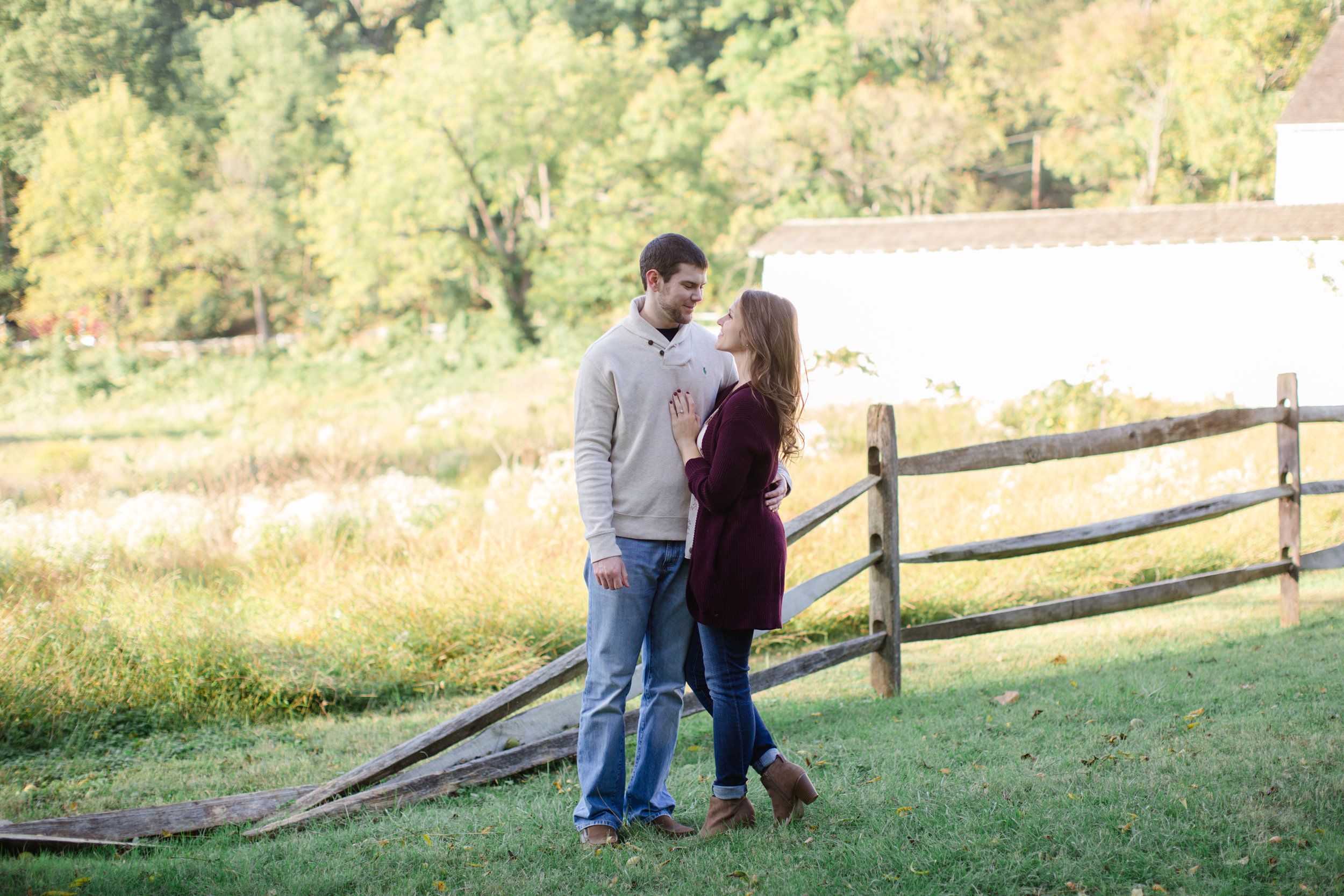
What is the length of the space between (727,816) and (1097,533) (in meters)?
2.98

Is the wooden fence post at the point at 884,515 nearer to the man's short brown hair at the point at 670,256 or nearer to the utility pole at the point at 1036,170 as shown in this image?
the man's short brown hair at the point at 670,256

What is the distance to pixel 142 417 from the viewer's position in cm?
2953

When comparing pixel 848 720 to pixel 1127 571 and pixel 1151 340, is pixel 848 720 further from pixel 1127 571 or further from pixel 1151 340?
pixel 1151 340

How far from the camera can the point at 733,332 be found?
3.29 meters

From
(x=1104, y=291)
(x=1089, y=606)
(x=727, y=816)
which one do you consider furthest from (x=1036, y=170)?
(x=727, y=816)

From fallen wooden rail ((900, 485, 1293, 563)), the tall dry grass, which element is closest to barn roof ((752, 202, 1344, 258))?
the tall dry grass

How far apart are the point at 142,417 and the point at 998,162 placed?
3342 cm

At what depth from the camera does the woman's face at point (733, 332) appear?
3.28m

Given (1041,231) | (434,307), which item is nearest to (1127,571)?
(1041,231)

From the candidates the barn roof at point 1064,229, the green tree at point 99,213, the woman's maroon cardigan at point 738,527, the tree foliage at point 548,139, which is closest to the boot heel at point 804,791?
the woman's maroon cardigan at point 738,527

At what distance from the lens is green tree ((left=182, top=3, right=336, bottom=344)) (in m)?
38.0

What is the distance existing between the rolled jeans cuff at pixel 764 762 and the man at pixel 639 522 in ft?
0.95

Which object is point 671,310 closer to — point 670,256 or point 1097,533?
point 670,256

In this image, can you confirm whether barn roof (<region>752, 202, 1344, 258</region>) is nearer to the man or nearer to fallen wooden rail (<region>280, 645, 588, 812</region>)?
fallen wooden rail (<region>280, 645, 588, 812</region>)
